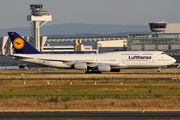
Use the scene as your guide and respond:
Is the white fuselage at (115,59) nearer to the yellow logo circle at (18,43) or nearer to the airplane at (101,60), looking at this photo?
the airplane at (101,60)

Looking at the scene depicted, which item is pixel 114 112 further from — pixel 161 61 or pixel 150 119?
pixel 161 61

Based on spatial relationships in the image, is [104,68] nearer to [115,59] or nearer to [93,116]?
[115,59]

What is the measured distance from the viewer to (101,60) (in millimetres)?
70188

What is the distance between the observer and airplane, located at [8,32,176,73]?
68.7 m

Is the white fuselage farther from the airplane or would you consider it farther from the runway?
the runway

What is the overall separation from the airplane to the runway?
43.7m

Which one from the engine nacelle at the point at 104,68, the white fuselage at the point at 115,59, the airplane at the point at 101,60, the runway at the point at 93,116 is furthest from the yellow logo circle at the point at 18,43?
the runway at the point at 93,116

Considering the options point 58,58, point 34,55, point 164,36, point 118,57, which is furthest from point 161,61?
point 164,36

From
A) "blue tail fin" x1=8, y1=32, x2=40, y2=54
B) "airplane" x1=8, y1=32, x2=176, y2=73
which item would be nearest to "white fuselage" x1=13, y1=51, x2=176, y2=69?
"airplane" x1=8, y1=32, x2=176, y2=73

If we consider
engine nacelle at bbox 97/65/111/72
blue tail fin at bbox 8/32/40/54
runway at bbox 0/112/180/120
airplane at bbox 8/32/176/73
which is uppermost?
blue tail fin at bbox 8/32/40/54

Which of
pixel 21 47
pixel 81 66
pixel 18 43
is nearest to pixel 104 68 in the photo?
pixel 81 66

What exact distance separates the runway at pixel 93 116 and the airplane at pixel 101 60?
4375cm

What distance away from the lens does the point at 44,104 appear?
94.3ft

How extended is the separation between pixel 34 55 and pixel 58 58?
6034 mm
